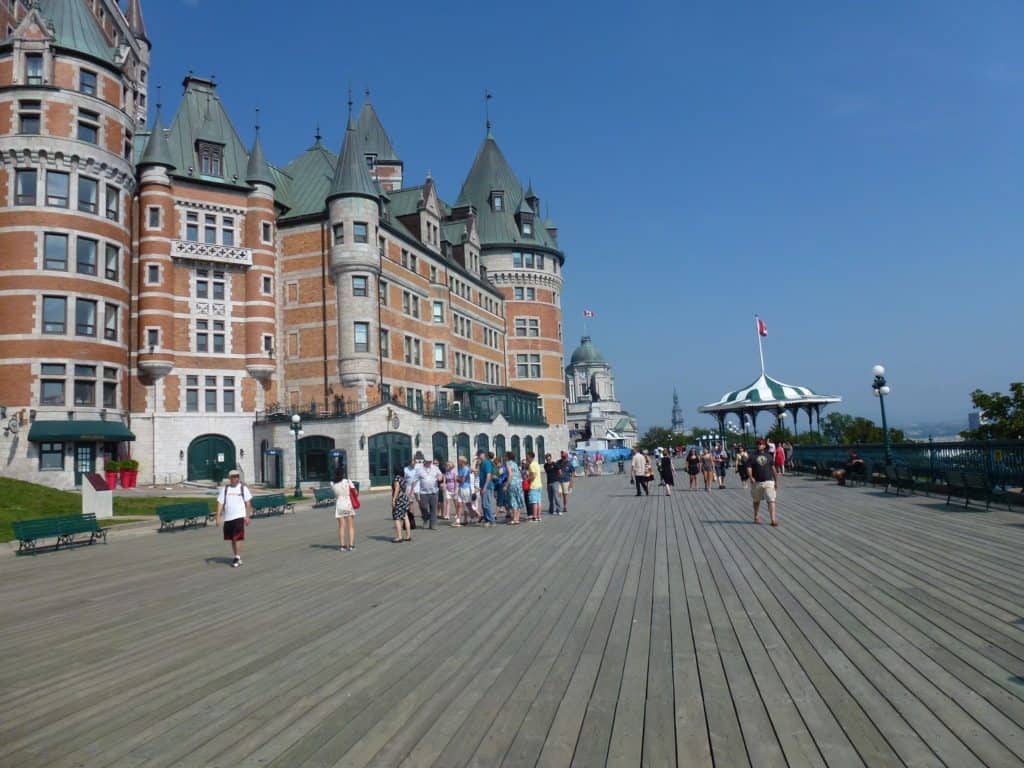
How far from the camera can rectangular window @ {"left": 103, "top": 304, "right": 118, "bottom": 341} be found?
3691cm

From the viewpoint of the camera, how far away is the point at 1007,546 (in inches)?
433

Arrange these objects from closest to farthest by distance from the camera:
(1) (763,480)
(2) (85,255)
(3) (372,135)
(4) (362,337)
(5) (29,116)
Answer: (1) (763,480)
(5) (29,116)
(2) (85,255)
(4) (362,337)
(3) (372,135)

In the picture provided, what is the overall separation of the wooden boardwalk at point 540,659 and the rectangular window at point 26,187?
29.8 meters

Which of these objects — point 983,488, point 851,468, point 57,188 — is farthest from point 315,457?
point 983,488

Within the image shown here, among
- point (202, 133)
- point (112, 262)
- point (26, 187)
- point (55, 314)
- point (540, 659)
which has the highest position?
point (202, 133)

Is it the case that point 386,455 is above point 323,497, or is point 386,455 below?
above

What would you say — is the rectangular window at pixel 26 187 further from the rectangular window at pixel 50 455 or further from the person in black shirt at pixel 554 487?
the person in black shirt at pixel 554 487

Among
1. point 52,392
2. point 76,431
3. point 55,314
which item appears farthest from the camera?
point 55,314

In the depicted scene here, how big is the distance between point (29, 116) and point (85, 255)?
23.6 feet

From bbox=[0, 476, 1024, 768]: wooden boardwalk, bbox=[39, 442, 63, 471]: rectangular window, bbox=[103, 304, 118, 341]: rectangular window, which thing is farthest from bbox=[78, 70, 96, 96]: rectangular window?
bbox=[0, 476, 1024, 768]: wooden boardwalk

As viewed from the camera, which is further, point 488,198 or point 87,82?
point 488,198

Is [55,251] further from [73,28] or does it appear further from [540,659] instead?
[540,659]

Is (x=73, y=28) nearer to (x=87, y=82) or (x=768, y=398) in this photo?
(x=87, y=82)

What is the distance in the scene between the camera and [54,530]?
15.8 m
